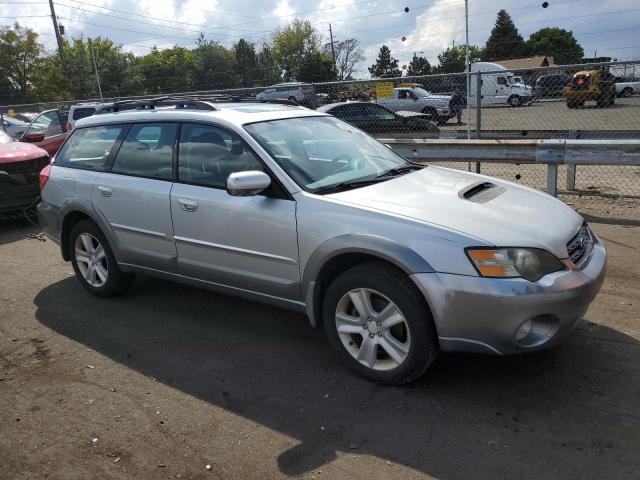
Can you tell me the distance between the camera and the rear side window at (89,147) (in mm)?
5082

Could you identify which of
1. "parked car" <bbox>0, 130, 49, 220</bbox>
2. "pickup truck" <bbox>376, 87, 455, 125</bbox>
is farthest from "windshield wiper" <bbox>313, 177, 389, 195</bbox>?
"pickup truck" <bbox>376, 87, 455, 125</bbox>

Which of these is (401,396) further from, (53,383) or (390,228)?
(53,383)

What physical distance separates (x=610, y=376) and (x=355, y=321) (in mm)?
1555

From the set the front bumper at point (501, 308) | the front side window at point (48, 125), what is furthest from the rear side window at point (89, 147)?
the front side window at point (48, 125)

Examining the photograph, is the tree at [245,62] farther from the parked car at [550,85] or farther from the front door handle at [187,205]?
the front door handle at [187,205]

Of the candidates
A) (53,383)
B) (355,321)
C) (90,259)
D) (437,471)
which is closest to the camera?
(437,471)

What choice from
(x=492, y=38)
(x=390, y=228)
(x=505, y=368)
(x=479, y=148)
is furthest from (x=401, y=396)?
(x=492, y=38)

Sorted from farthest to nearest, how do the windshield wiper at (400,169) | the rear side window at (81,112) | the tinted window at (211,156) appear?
the rear side window at (81,112) < the windshield wiper at (400,169) < the tinted window at (211,156)

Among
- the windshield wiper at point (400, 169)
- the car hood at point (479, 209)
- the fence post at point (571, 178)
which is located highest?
the windshield wiper at point (400, 169)

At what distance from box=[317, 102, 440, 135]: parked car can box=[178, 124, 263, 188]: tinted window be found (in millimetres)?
8536

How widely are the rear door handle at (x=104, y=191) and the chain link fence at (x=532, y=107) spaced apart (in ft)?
8.25

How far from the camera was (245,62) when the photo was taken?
246 feet

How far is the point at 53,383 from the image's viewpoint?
3.87 metres

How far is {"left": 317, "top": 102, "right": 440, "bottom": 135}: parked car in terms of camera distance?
1303cm
